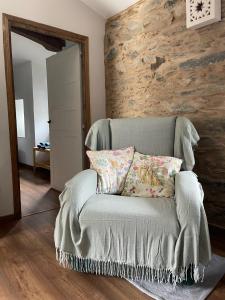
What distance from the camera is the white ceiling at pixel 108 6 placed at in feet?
8.75

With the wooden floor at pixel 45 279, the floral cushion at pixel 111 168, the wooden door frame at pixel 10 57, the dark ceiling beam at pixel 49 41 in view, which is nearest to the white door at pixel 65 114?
the dark ceiling beam at pixel 49 41

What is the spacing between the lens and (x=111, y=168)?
77.4 inches

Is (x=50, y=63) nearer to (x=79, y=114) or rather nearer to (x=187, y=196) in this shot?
(x=79, y=114)

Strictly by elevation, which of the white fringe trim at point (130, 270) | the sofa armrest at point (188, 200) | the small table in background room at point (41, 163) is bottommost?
the white fringe trim at point (130, 270)

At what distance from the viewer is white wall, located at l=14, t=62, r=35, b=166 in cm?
507

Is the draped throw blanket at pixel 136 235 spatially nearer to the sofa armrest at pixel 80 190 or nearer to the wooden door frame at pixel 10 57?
the sofa armrest at pixel 80 190

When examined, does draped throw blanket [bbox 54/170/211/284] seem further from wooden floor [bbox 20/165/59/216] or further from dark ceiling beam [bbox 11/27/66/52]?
dark ceiling beam [bbox 11/27/66/52]

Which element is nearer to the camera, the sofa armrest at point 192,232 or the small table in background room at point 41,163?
the sofa armrest at point 192,232

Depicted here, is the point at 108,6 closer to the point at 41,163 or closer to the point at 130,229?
the point at 130,229

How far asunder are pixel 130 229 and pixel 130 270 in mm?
288

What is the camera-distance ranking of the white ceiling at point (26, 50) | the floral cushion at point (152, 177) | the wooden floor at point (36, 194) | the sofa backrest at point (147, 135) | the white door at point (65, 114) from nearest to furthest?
1. the floral cushion at point (152, 177)
2. the sofa backrest at point (147, 135)
3. the wooden floor at point (36, 194)
4. the white door at point (65, 114)
5. the white ceiling at point (26, 50)

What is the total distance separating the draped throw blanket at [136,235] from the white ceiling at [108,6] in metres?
2.06

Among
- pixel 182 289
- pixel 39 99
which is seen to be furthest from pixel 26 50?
pixel 182 289

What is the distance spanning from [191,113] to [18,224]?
6.51ft
